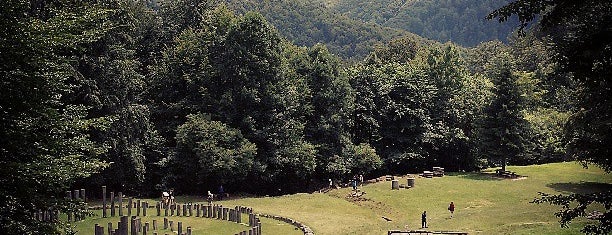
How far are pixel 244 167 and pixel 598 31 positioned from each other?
104 ft

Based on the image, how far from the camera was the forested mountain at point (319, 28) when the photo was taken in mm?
105062

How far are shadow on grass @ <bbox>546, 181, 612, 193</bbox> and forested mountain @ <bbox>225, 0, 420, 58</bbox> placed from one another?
229 feet

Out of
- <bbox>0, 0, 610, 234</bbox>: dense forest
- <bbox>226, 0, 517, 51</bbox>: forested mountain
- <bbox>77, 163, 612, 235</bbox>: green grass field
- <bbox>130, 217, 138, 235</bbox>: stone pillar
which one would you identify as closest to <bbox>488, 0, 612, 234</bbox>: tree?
<bbox>77, 163, 612, 235</bbox>: green grass field

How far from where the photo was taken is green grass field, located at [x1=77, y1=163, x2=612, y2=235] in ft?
92.8

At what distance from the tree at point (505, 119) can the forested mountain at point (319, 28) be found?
6032 cm

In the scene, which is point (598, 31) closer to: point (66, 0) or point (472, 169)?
point (66, 0)

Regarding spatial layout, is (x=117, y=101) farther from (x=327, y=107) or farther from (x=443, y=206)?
(x=443, y=206)

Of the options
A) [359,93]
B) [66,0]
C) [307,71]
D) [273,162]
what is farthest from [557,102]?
[66,0]

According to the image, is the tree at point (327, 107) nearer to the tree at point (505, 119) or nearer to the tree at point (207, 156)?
the tree at point (207, 156)

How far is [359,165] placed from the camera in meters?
46.7

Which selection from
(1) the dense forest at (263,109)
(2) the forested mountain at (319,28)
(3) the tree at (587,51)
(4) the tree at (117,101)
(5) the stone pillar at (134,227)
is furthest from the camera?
(2) the forested mountain at (319,28)

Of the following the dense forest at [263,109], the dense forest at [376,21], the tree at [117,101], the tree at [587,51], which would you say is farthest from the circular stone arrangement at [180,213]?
the dense forest at [376,21]

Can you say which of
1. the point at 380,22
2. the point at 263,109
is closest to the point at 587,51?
the point at 263,109

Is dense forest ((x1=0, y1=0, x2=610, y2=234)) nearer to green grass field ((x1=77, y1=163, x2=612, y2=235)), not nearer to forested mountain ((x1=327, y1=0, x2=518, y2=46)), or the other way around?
green grass field ((x1=77, y1=163, x2=612, y2=235))
